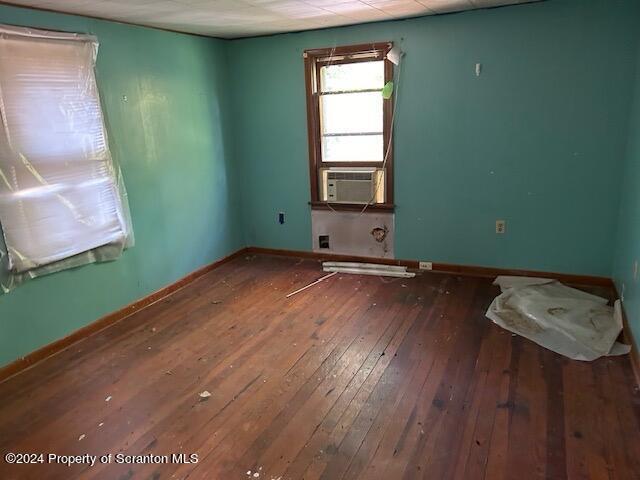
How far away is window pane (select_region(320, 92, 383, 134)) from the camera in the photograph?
4059 mm

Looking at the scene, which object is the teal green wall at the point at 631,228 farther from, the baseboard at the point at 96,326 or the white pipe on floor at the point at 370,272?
the baseboard at the point at 96,326

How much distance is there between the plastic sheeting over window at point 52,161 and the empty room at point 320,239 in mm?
14

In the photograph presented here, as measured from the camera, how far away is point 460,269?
13.3 ft

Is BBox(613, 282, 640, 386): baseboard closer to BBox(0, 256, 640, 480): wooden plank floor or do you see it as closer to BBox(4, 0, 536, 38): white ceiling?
BBox(0, 256, 640, 480): wooden plank floor

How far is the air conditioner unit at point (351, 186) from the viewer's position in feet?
13.8

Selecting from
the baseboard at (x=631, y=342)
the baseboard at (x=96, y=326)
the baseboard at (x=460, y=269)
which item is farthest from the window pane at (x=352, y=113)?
the baseboard at (x=631, y=342)

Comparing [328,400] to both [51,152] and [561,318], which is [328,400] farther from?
[51,152]

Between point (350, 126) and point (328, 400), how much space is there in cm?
260

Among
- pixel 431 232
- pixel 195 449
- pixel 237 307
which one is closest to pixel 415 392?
pixel 195 449

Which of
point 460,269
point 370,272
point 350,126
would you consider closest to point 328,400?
point 370,272

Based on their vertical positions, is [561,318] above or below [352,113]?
below

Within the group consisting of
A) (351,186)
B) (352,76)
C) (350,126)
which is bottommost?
(351,186)

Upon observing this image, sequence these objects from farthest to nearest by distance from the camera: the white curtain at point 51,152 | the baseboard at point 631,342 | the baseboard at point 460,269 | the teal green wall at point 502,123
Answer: the baseboard at point 460,269 < the teal green wall at point 502,123 < the white curtain at point 51,152 < the baseboard at point 631,342

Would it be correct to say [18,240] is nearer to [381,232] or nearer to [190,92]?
[190,92]
